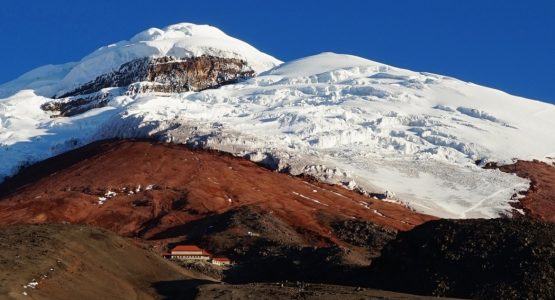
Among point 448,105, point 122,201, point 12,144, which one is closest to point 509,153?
point 448,105

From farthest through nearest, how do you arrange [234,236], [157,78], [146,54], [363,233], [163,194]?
[146,54] → [157,78] → [163,194] → [363,233] → [234,236]

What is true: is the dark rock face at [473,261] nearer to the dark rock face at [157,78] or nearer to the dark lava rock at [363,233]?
the dark lava rock at [363,233]

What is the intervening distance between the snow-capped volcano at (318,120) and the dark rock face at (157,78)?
0.33 metres

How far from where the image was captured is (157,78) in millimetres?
155875

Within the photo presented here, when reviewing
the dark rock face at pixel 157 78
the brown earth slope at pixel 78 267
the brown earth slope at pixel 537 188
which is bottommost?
the brown earth slope at pixel 78 267

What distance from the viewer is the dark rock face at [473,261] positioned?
36.8 metres

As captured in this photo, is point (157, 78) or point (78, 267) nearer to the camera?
point (78, 267)

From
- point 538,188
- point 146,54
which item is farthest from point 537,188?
point 146,54

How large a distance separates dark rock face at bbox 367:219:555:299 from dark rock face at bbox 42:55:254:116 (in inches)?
4330

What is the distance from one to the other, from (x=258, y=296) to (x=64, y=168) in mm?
70532

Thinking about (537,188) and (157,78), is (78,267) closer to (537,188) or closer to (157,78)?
(537,188)

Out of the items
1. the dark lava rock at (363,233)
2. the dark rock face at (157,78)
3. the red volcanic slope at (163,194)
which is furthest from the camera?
the dark rock face at (157,78)

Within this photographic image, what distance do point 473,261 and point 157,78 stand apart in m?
122

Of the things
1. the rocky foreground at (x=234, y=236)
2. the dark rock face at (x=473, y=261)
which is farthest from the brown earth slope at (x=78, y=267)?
the dark rock face at (x=473, y=261)
